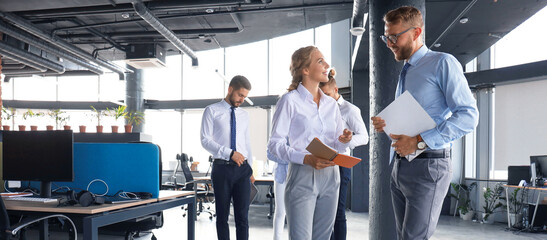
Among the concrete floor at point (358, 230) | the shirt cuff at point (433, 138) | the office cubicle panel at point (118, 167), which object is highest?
the shirt cuff at point (433, 138)

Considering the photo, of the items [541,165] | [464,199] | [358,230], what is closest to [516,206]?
[464,199]

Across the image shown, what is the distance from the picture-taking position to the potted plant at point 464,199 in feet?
27.4

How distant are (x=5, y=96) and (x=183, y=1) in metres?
9.78

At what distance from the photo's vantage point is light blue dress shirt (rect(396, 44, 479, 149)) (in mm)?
1689

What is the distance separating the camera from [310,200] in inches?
79.3

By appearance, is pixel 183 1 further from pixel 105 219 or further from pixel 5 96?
pixel 5 96

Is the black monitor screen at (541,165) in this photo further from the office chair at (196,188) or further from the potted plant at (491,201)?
the office chair at (196,188)

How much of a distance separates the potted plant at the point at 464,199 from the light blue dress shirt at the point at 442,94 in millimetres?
7446

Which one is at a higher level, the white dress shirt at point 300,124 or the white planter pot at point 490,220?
the white dress shirt at point 300,124

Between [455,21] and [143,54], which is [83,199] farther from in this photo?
[143,54]

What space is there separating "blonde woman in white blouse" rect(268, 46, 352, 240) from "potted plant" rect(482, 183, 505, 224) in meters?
7.09

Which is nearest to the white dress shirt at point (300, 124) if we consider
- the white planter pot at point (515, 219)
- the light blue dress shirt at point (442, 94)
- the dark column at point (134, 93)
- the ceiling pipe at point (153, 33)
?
the light blue dress shirt at point (442, 94)

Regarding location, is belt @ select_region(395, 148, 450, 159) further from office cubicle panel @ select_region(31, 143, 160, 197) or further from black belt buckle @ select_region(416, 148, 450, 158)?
office cubicle panel @ select_region(31, 143, 160, 197)

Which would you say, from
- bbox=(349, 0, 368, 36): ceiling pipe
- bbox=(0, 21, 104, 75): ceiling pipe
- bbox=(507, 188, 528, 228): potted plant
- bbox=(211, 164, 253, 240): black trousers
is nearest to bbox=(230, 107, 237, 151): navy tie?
bbox=(211, 164, 253, 240): black trousers
